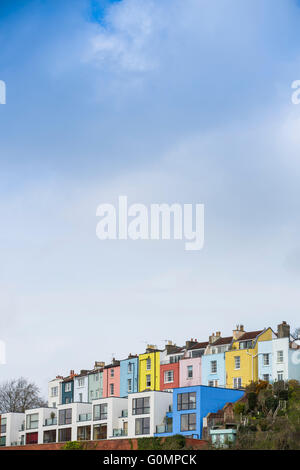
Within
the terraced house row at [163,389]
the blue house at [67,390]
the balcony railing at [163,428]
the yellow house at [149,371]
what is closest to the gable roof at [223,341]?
the terraced house row at [163,389]

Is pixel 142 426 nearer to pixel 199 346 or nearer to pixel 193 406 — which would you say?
pixel 193 406

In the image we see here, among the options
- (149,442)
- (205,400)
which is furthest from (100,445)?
(205,400)

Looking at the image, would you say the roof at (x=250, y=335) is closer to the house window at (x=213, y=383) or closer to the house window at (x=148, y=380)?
the house window at (x=213, y=383)

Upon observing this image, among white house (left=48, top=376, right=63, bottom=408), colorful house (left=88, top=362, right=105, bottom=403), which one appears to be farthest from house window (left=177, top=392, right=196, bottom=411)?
white house (left=48, top=376, right=63, bottom=408)

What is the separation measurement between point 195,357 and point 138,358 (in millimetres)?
8081

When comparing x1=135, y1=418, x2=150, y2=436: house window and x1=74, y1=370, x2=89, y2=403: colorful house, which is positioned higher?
x1=74, y1=370, x2=89, y2=403: colorful house

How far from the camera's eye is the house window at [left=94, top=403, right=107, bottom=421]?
3504 inches

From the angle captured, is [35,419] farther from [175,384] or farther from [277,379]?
[277,379]

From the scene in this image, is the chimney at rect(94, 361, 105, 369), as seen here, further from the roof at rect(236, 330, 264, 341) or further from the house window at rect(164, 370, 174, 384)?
the roof at rect(236, 330, 264, 341)

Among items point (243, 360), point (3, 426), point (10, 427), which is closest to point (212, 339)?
point (243, 360)

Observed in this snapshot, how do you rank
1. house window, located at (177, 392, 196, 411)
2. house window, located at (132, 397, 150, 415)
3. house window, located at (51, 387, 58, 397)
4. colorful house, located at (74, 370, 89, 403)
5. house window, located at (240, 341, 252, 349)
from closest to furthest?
house window, located at (177, 392, 196, 411) → house window, located at (132, 397, 150, 415) → house window, located at (240, 341, 252, 349) → colorful house, located at (74, 370, 89, 403) → house window, located at (51, 387, 58, 397)

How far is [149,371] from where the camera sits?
314ft

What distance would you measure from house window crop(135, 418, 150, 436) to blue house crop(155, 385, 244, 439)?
1.36 m
